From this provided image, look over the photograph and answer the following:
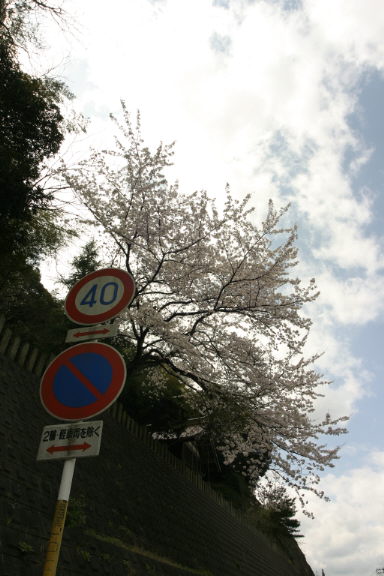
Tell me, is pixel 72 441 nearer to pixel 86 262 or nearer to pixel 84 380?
pixel 84 380

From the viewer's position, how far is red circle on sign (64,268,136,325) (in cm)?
283

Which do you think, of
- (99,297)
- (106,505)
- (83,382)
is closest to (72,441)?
(83,382)

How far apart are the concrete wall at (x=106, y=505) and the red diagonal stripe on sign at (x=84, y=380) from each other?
2326 millimetres

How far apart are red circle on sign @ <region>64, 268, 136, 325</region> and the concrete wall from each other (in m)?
2.51

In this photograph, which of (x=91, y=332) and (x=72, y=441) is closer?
(x=72, y=441)

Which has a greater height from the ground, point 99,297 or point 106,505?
point 99,297

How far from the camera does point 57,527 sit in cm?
203

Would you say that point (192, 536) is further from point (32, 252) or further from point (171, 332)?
point (32, 252)

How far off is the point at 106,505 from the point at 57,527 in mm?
5121

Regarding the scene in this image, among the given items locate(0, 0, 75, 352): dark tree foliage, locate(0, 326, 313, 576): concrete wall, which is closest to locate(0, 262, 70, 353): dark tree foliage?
locate(0, 0, 75, 352): dark tree foliage

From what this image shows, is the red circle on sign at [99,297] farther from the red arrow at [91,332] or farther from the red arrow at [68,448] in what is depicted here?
the red arrow at [68,448]

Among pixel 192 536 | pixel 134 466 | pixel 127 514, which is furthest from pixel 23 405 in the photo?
pixel 192 536

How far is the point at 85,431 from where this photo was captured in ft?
7.47

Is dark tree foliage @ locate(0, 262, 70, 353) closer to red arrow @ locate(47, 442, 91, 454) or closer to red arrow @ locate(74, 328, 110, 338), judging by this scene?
red arrow @ locate(74, 328, 110, 338)
